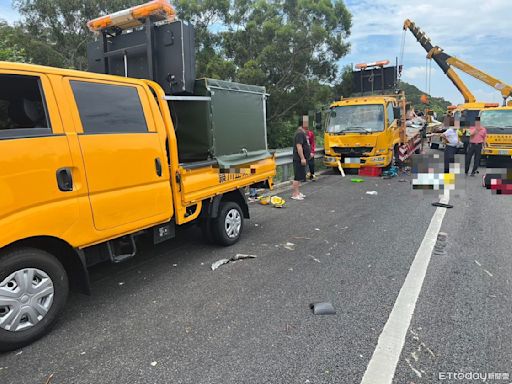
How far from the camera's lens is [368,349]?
9.22 ft

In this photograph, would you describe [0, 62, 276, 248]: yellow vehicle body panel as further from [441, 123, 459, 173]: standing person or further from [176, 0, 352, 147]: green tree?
[176, 0, 352, 147]: green tree

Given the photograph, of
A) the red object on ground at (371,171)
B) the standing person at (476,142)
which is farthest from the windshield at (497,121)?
the red object on ground at (371,171)

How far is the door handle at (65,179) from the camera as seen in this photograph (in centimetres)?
296

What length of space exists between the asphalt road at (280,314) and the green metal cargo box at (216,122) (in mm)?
1283

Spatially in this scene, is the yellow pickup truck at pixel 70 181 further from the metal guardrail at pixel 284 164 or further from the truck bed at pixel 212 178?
the metal guardrail at pixel 284 164

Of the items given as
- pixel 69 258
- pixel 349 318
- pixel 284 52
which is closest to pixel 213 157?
pixel 69 258

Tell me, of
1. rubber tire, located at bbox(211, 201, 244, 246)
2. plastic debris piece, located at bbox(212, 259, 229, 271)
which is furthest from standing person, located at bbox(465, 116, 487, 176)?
plastic debris piece, located at bbox(212, 259, 229, 271)

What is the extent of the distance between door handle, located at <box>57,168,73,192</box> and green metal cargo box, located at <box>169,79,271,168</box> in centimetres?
170

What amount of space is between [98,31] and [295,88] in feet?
53.3

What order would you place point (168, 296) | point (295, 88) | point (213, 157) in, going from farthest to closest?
1. point (295, 88)
2. point (213, 157)
3. point (168, 296)

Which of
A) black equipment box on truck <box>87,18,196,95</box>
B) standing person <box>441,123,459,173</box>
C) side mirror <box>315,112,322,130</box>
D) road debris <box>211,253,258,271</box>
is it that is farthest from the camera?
side mirror <box>315,112,322,130</box>

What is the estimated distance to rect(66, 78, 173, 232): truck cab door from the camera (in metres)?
3.23

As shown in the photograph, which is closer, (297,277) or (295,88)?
(297,277)

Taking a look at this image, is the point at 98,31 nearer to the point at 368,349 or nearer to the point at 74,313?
the point at 74,313
